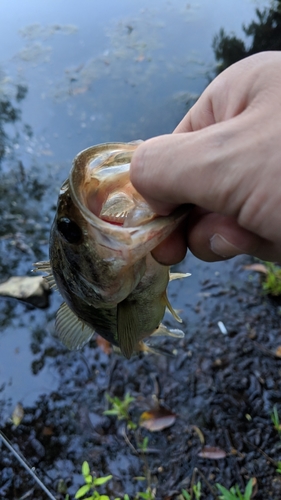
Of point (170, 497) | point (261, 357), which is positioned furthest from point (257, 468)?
point (261, 357)

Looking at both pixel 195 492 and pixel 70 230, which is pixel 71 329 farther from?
pixel 195 492

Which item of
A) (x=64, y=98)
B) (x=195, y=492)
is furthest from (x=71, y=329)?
(x=64, y=98)

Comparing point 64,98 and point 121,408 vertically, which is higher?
point 64,98

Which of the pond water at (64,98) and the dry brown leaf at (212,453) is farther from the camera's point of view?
the pond water at (64,98)

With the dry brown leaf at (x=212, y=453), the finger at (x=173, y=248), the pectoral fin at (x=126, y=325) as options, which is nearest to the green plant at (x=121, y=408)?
the dry brown leaf at (x=212, y=453)

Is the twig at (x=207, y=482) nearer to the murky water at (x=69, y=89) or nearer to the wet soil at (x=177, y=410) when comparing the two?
the wet soil at (x=177, y=410)

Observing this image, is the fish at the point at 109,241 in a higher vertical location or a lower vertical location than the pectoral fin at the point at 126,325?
higher

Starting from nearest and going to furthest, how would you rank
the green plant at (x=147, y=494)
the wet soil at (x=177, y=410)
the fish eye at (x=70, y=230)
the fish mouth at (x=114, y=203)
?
the fish mouth at (x=114, y=203), the fish eye at (x=70, y=230), the green plant at (x=147, y=494), the wet soil at (x=177, y=410)

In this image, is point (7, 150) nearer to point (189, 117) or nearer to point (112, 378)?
point (112, 378)
